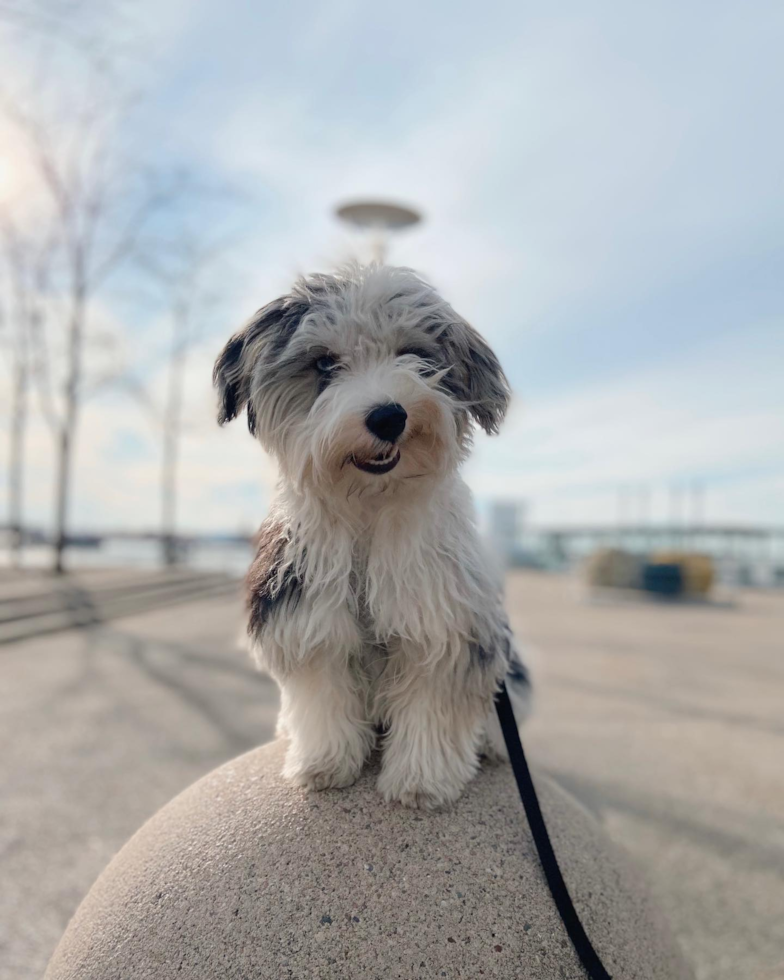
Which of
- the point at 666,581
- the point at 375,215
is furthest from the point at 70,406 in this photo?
the point at 666,581

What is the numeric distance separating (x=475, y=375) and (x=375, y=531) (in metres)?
0.62

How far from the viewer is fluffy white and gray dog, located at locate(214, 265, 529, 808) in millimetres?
2471

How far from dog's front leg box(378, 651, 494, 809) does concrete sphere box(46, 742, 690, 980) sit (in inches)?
3.2

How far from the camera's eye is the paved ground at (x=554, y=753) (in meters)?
4.96

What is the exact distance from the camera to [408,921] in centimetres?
242

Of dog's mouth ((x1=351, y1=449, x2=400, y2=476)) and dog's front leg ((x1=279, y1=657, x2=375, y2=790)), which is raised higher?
Result: dog's mouth ((x1=351, y1=449, x2=400, y2=476))

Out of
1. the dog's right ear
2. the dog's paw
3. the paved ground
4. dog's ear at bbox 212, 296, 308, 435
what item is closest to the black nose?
dog's ear at bbox 212, 296, 308, 435

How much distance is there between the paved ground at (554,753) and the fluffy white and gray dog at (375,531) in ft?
8.39

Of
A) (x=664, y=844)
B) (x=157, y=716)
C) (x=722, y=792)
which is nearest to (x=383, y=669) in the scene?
(x=664, y=844)

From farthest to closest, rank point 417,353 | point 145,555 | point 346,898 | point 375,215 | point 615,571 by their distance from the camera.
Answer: point 145,555 < point 615,571 < point 375,215 < point 417,353 < point 346,898

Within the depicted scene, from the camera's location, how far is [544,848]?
8.86 ft

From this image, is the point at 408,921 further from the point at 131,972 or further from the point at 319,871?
the point at 131,972

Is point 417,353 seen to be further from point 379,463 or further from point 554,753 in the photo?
point 554,753

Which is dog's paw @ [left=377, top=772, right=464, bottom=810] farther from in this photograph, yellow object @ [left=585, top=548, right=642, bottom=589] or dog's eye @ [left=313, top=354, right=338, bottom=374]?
yellow object @ [left=585, top=548, right=642, bottom=589]
